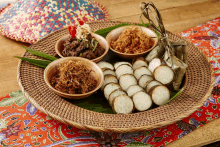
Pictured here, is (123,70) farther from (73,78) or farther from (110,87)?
(73,78)

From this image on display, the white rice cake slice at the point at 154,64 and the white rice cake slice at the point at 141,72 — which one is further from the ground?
the white rice cake slice at the point at 154,64

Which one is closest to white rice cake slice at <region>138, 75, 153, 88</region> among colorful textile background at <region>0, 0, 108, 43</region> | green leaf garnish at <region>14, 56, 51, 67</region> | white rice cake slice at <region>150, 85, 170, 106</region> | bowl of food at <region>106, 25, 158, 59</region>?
white rice cake slice at <region>150, 85, 170, 106</region>

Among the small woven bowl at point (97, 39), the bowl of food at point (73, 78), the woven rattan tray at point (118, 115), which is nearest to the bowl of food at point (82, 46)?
the small woven bowl at point (97, 39)

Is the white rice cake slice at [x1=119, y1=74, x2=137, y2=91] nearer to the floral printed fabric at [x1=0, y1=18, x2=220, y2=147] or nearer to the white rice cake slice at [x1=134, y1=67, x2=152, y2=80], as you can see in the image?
the white rice cake slice at [x1=134, y1=67, x2=152, y2=80]

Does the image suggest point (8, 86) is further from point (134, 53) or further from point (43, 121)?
point (134, 53)

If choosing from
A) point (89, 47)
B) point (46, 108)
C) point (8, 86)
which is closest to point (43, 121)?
point (46, 108)

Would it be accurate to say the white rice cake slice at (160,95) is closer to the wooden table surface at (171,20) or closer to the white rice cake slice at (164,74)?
the white rice cake slice at (164,74)

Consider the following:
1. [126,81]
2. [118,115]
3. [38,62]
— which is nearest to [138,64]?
[126,81]
